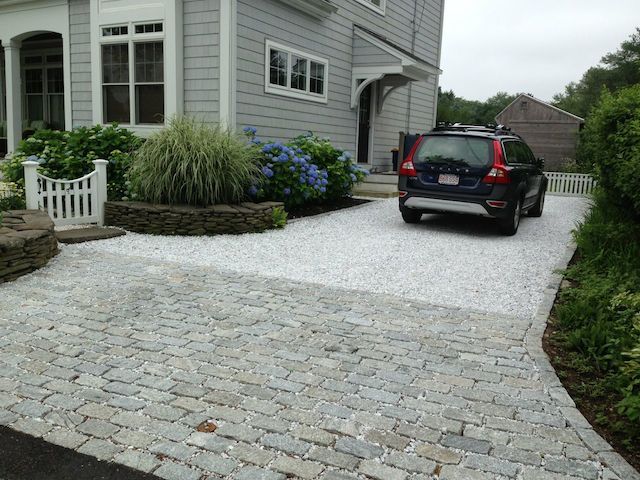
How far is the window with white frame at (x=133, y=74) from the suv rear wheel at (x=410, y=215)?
484 cm

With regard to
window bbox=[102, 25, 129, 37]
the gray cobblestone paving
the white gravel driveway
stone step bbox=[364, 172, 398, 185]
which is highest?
window bbox=[102, 25, 129, 37]

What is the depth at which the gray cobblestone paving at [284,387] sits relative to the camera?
9.26 feet

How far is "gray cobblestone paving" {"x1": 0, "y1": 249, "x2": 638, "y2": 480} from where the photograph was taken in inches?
111

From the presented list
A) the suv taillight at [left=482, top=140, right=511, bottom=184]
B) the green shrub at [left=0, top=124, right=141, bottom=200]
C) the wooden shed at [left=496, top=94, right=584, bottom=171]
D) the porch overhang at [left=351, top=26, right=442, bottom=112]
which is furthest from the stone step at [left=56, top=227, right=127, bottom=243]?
the wooden shed at [left=496, top=94, right=584, bottom=171]

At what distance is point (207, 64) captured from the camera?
10.3m

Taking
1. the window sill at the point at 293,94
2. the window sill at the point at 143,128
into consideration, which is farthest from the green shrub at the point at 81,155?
the window sill at the point at 293,94

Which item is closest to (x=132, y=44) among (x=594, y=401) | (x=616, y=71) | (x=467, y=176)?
(x=467, y=176)

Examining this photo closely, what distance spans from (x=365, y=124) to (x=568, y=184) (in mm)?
7119

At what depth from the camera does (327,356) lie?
4.09m

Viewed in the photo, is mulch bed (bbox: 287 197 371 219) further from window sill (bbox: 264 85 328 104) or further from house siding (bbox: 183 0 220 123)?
window sill (bbox: 264 85 328 104)

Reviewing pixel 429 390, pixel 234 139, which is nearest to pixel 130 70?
pixel 234 139

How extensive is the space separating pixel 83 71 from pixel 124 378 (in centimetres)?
979

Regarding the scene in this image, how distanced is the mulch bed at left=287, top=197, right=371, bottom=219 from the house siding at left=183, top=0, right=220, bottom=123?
7.30 ft

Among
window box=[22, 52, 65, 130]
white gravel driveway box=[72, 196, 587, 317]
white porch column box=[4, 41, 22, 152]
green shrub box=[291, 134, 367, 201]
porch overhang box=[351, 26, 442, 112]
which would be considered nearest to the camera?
white gravel driveway box=[72, 196, 587, 317]
